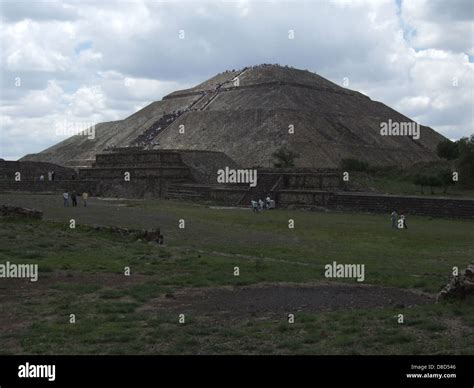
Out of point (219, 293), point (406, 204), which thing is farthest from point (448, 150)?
point (219, 293)

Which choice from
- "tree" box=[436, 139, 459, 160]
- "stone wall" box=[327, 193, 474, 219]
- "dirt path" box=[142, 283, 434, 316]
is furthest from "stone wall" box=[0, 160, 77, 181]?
"dirt path" box=[142, 283, 434, 316]

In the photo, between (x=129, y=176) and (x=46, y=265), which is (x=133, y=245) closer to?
(x=46, y=265)

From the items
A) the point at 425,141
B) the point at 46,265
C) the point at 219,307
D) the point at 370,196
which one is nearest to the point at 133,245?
the point at 46,265

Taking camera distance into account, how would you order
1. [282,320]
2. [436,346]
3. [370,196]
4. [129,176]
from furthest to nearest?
[129,176] < [370,196] < [282,320] < [436,346]

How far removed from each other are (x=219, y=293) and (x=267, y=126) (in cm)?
6717

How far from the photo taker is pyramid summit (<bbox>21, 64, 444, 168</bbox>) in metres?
74.1

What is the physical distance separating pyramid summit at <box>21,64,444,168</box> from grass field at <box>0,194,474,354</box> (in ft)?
151

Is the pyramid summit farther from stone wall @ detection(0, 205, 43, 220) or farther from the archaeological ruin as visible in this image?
stone wall @ detection(0, 205, 43, 220)

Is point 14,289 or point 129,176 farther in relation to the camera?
point 129,176

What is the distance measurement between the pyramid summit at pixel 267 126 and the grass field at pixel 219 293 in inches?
1817

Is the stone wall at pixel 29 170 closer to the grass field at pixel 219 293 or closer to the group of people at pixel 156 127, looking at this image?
the group of people at pixel 156 127

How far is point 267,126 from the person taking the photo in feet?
254
